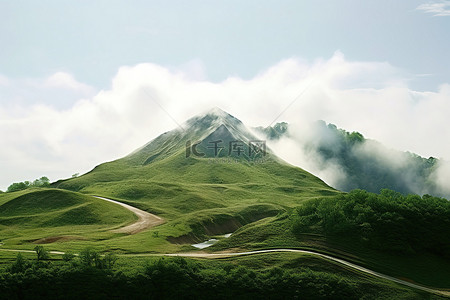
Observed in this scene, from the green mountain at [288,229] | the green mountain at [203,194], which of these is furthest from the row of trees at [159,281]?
the green mountain at [203,194]

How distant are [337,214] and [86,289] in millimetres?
36977

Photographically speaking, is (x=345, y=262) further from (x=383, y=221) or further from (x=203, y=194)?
(x=203, y=194)

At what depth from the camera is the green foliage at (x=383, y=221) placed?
211 ft

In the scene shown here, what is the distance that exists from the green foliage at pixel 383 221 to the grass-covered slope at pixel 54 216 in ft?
130

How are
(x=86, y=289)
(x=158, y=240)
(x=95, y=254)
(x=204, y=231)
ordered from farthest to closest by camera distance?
(x=204, y=231)
(x=158, y=240)
(x=95, y=254)
(x=86, y=289)

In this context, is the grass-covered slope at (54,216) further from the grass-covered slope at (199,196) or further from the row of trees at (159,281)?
the row of trees at (159,281)

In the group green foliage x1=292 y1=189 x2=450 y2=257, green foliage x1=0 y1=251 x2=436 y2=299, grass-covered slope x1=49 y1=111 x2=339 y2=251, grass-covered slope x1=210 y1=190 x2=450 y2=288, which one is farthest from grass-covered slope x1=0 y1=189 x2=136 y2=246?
green foliage x1=292 y1=189 x2=450 y2=257

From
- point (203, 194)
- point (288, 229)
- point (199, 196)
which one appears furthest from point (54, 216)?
point (288, 229)

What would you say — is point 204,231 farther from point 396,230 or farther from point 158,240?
point 396,230

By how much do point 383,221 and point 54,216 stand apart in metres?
70.5

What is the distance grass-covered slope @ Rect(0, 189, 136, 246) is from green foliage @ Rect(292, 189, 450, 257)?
130 feet

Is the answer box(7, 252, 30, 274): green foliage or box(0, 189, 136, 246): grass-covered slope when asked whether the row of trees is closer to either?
box(7, 252, 30, 274): green foliage

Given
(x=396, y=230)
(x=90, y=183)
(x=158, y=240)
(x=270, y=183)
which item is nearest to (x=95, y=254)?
(x=158, y=240)

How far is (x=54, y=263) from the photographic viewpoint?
4981 cm
